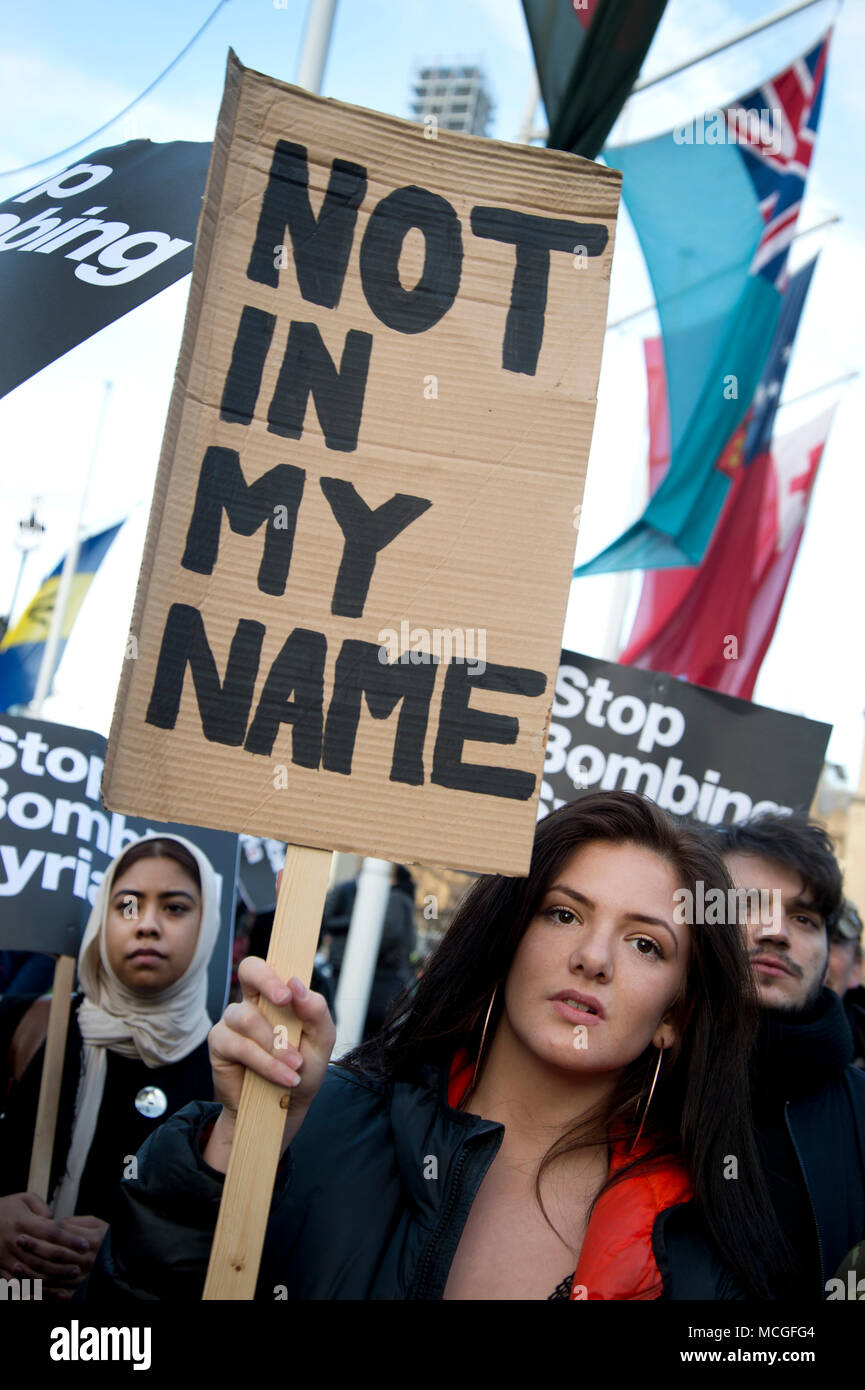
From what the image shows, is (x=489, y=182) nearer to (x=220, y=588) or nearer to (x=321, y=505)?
(x=321, y=505)

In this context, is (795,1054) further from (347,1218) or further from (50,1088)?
(50,1088)

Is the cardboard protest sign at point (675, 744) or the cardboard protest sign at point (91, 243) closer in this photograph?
the cardboard protest sign at point (91, 243)

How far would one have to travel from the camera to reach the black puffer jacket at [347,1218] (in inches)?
64.1

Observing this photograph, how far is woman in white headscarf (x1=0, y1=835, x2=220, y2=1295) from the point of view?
9.96ft

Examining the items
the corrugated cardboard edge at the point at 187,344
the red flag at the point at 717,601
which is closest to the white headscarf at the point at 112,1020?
the corrugated cardboard edge at the point at 187,344

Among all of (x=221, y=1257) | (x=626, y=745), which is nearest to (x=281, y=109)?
(x=221, y=1257)

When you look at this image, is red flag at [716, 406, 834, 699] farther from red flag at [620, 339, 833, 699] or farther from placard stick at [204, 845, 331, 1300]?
placard stick at [204, 845, 331, 1300]

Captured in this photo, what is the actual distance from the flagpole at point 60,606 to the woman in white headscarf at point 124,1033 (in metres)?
2.06

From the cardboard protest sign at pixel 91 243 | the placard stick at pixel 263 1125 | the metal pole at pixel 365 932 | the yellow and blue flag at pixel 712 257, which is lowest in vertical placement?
the placard stick at pixel 263 1125

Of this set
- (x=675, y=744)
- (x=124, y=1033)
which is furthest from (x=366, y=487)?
(x=675, y=744)

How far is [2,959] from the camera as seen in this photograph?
4902 mm

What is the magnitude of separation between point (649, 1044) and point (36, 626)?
7865 mm

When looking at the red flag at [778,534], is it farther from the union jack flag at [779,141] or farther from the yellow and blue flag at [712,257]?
the union jack flag at [779,141]

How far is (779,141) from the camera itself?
22.0 ft
